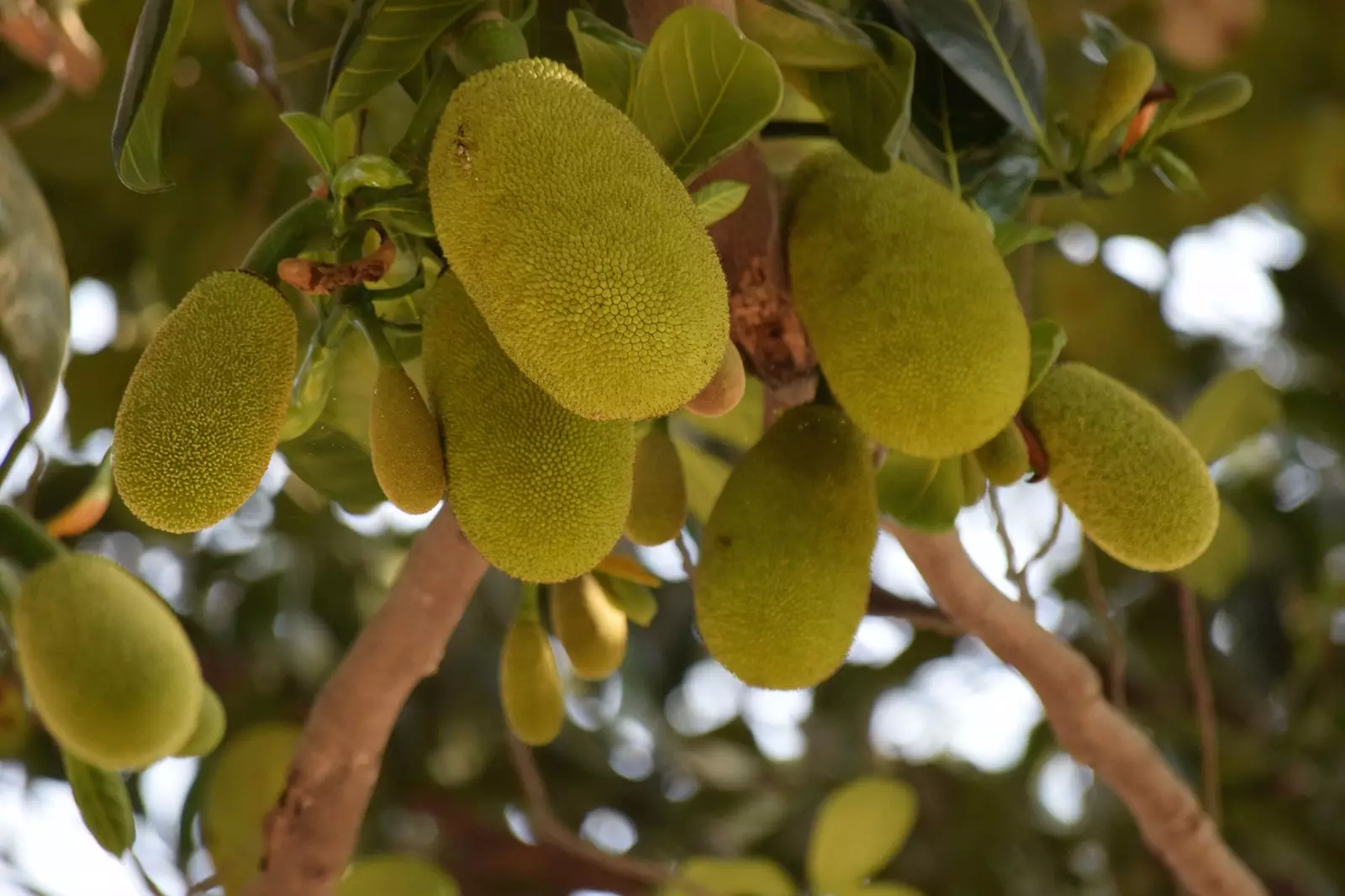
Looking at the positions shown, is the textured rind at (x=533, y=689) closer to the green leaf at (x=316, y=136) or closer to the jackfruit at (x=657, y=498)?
the jackfruit at (x=657, y=498)

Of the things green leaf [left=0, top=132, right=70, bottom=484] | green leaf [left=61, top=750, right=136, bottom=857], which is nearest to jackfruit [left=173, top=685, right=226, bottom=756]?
green leaf [left=61, top=750, right=136, bottom=857]

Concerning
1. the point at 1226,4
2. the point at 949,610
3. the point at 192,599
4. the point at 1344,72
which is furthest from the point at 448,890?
the point at 1344,72

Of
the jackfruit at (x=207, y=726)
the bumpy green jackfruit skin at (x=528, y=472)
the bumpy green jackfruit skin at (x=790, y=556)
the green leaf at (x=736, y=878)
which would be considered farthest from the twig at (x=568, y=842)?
the bumpy green jackfruit skin at (x=528, y=472)

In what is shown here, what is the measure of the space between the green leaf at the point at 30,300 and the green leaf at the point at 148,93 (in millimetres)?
43

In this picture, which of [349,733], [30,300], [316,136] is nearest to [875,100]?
[316,136]

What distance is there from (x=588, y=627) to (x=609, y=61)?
12.2 inches

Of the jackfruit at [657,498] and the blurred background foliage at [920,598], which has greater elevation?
the jackfruit at [657,498]

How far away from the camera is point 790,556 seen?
574 mm

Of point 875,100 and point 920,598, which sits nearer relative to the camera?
point 875,100

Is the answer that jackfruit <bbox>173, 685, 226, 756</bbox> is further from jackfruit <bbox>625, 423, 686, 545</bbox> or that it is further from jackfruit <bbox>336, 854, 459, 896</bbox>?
jackfruit <bbox>625, 423, 686, 545</bbox>

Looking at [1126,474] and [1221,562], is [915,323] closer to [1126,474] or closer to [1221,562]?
[1126,474]

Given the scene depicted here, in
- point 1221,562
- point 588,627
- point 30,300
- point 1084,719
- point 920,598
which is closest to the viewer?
point 30,300

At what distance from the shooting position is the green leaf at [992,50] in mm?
676

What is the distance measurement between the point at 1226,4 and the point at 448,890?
1.22m
